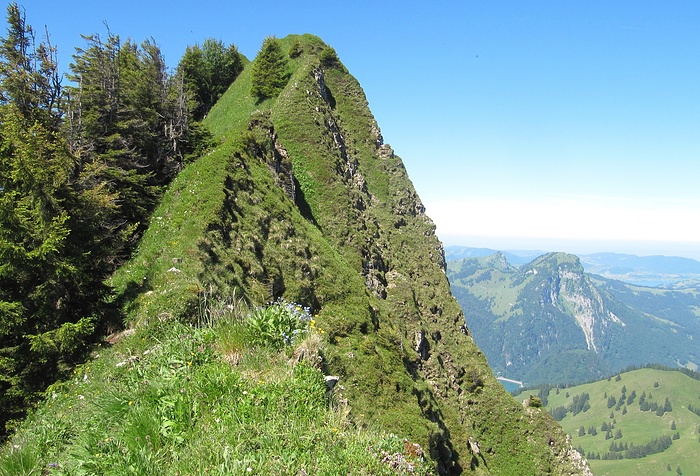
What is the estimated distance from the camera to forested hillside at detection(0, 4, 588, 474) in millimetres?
6355

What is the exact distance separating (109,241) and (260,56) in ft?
147

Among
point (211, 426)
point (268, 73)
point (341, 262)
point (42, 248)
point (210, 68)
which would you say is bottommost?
point (211, 426)

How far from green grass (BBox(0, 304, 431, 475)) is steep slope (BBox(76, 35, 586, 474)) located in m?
1.23

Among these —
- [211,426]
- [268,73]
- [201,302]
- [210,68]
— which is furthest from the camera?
[210,68]

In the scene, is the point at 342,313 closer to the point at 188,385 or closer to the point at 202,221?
the point at 202,221

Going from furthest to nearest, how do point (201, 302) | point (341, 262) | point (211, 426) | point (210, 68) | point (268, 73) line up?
point (210, 68), point (268, 73), point (341, 262), point (201, 302), point (211, 426)

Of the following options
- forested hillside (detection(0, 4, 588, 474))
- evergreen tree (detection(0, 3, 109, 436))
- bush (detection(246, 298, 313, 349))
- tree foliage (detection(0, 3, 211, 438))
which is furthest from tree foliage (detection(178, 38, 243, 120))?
bush (detection(246, 298, 313, 349))

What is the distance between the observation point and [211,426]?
5.92m

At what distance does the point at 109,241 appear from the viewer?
14.2 metres

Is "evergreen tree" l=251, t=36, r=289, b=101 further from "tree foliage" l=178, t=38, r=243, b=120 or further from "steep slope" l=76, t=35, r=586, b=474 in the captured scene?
"tree foliage" l=178, t=38, r=243, b=120

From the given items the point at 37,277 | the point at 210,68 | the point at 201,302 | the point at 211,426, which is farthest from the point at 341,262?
the point at 210,68

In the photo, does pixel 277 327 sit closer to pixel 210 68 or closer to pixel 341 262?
pixel 341 262

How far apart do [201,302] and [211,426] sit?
5.61m

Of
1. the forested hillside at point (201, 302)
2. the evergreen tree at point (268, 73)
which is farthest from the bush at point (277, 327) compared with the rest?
the evergreen tree at point (268, 73)
